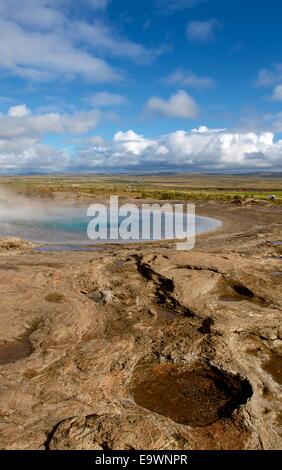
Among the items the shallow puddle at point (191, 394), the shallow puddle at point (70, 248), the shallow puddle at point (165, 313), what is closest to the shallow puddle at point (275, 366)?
the shallow puddle at point (191, 394)

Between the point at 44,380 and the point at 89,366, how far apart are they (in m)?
1.09

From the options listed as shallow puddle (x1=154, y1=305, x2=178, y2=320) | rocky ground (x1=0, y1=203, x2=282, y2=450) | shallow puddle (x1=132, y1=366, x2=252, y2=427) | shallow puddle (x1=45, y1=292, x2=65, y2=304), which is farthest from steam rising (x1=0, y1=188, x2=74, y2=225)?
shallow puddle (x1=132, y1=366, x2=252, y2=427)

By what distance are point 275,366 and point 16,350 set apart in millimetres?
6655

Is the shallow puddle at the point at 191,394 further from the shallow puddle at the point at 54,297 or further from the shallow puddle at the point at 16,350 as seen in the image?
the shallow puddle at the point at 54,297

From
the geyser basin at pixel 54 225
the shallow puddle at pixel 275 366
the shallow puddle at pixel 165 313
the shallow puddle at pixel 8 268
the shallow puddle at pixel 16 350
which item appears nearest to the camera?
the shallow puddle at pixel 275 366

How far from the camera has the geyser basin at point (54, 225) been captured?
98.4 ft

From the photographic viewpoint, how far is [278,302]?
558 inches

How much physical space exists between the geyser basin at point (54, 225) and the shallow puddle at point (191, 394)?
1985cm

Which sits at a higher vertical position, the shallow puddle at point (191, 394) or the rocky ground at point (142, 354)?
the rocky ground at point (142, 354)

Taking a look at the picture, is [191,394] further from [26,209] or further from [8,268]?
[26,209]

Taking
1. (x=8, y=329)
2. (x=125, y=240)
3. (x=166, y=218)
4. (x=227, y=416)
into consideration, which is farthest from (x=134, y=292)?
(x=166, y=218)

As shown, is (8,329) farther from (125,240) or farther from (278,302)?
(125,240)

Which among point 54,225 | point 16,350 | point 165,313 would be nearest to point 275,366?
point 165,313
